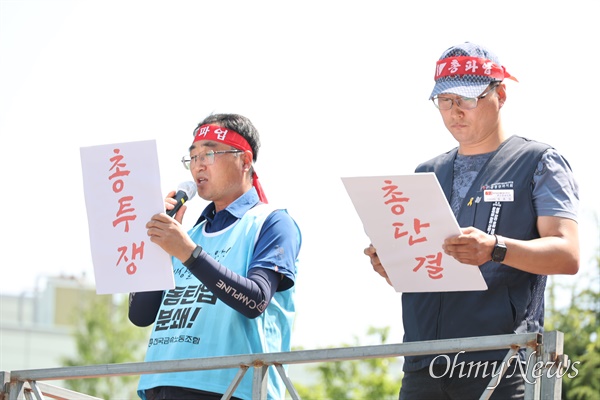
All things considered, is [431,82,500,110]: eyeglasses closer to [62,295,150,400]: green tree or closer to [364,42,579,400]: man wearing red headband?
[364,42,579,400]: man wearing red headband

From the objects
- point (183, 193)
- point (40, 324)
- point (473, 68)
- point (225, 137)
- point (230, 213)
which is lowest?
point (40, 324)

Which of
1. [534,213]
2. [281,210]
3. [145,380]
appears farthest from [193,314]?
[534,213]

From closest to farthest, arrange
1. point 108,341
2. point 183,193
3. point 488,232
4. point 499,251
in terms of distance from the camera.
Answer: point 499,251, point 488,232, point 183,193, point 108,341

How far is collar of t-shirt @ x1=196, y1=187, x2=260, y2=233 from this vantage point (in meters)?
4.55

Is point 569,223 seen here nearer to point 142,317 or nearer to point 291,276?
point 291,276

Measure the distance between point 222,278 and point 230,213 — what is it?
58 centimetres

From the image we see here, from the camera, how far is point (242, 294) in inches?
158

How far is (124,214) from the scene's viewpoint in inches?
165

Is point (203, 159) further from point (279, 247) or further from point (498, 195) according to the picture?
point (498, 195)

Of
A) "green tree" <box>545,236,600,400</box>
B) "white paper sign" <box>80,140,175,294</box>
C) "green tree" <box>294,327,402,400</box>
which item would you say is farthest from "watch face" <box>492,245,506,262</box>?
"green tree" <box>294,327,402,400</box>

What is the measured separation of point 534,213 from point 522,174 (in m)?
0.16

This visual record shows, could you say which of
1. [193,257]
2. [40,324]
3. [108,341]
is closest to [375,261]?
[193,257]

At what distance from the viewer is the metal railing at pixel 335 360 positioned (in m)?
3.33

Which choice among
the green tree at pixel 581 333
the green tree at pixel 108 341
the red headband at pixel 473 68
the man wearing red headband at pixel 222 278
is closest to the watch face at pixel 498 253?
the red headband at pixel 473 68
